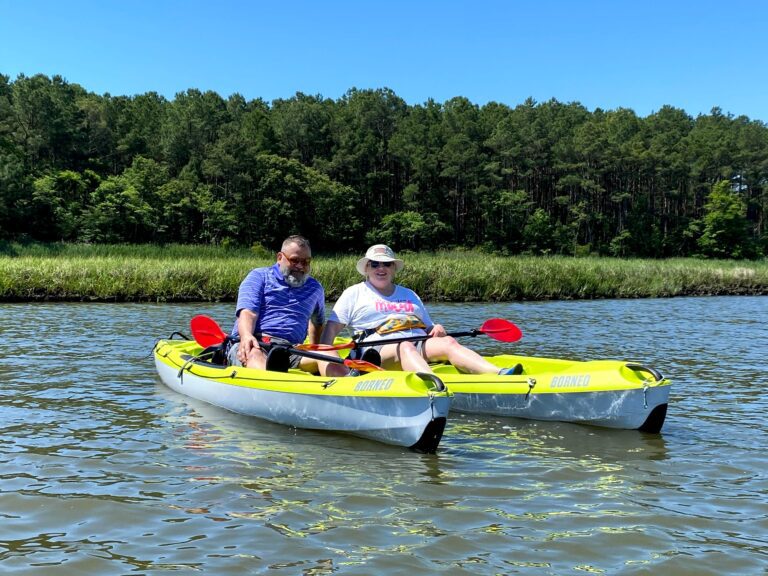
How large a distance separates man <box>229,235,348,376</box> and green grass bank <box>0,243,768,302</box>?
13305 mm

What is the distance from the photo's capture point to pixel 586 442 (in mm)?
5723

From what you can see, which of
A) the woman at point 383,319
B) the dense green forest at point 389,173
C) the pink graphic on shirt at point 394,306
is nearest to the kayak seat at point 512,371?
the woman at point 383,319

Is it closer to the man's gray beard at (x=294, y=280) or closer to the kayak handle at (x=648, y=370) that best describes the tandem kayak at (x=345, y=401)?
the man's gray beard at (x=294, y=280)

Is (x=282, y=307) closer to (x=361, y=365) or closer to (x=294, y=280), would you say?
(x=294, y=280)

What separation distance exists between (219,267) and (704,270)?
1658 centimetres

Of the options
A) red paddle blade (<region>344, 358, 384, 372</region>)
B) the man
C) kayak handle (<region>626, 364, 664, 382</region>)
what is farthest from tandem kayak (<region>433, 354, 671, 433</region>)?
the man

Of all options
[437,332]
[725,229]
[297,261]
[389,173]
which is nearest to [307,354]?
[297,261]

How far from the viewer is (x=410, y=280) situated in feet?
70.1

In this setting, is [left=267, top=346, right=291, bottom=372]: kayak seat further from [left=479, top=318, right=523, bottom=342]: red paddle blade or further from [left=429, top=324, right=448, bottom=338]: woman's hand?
[left=479, top=318, right=523, bottom=342]: red paddle blade

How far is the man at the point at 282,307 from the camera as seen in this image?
254 inches

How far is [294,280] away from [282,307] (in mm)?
274

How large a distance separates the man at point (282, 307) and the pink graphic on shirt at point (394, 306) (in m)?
0.51

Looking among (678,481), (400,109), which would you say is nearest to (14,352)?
(678,481)

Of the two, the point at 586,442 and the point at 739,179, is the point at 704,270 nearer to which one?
the point at 586,442
